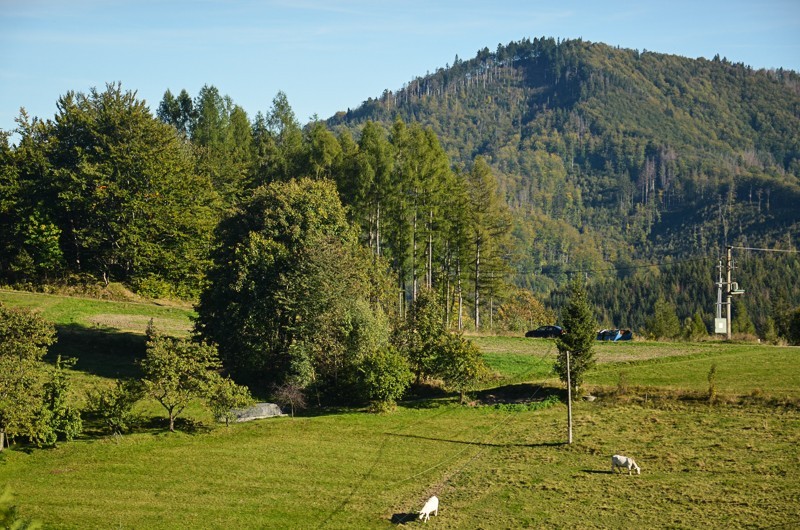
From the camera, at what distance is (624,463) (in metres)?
41.5

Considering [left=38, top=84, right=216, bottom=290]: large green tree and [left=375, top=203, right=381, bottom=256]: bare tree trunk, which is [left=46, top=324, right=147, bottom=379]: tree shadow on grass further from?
[left=375, top=203, right=381, bottom=256]: bare tree trunk

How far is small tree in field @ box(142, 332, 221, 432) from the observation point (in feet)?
162

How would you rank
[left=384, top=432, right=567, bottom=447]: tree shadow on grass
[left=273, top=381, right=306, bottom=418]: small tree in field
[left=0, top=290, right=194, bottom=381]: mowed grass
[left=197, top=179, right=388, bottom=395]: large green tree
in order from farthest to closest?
1. [left=0, top=290, right=194, bottom=381]: mowed grass
2. [left=197, top=179, right=388, bottom=395]: large green tree
3. [left=273, top=381, right=306, bottom=418]: small tree in field
4. [left=384, top=432, right=567, bottom=447]: tree shadow on grass

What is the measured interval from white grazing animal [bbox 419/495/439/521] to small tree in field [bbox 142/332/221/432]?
19641 mm

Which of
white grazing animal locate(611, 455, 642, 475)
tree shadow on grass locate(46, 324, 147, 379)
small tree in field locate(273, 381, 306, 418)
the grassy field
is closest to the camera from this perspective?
the grassy field

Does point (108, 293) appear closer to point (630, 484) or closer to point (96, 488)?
point (96, 488)

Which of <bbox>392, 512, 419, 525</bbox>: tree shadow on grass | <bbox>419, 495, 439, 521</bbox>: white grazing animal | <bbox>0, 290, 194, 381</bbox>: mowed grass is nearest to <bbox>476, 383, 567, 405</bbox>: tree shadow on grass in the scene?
<bbox>419, 495, 439, 521</bbox>: white grazing animal

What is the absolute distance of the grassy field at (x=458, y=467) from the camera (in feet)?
118

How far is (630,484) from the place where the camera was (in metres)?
39.4

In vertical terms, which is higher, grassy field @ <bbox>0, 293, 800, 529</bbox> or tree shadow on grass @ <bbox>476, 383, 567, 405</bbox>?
tree shadow on grass @ <bbox>476, 383, 567, 405</bbox>

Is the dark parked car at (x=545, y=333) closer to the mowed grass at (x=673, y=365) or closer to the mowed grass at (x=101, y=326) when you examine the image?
the mowed grass at (x=673, y=365)

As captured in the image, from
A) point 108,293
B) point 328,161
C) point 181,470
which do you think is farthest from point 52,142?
point 181,470

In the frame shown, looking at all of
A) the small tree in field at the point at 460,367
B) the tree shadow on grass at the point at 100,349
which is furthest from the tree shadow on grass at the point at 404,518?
the tree shadow on grass at the point at 100,349

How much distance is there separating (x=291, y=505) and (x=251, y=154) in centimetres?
8210
